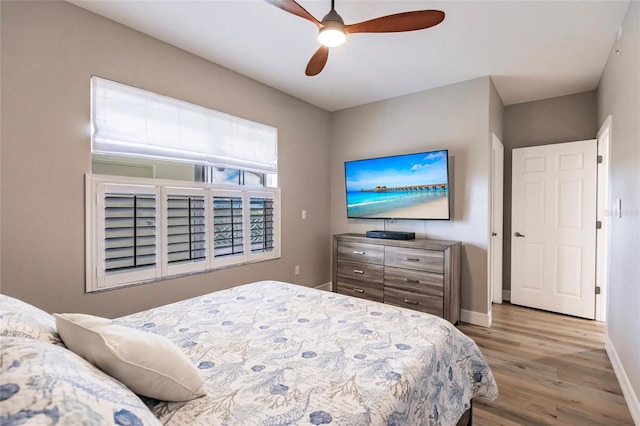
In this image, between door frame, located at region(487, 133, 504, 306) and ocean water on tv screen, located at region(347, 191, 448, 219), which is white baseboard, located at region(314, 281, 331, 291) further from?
door frame, located at region(487, 133, 504, 306)

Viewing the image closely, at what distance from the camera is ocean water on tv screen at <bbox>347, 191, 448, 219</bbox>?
11.4ft

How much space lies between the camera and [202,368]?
1.17 meters

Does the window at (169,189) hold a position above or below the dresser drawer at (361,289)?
above

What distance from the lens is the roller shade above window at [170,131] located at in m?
2.29

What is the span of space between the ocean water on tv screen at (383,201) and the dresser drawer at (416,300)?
92 centimetres

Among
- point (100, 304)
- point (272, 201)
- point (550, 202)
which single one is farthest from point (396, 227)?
point (100, 304)

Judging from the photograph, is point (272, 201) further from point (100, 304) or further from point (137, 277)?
point (100, 304)

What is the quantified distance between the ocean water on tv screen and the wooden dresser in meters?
0.42

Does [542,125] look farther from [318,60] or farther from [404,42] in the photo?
[318,60]

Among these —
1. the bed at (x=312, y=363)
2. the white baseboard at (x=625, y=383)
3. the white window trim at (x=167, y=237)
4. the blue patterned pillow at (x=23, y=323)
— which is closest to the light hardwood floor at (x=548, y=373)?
the white baseboard at (x=625, y=383)

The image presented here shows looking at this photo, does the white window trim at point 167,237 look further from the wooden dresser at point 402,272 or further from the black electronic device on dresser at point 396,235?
the black electronic device on dresser at point 396,235

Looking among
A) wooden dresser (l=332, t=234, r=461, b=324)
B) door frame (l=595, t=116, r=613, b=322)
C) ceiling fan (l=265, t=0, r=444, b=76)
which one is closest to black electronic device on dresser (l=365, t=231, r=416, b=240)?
wooden dresser (l=332, t=234, r=461, b=324)

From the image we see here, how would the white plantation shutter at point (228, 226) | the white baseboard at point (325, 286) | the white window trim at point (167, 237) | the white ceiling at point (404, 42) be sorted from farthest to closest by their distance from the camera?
the white baseboard at point (325, 286) < the white plantation shutter at point (228, 226) < the white window trim at point (167, 237) < the white ceiling at point (404, 42)

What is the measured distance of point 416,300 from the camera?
3.20 metres
